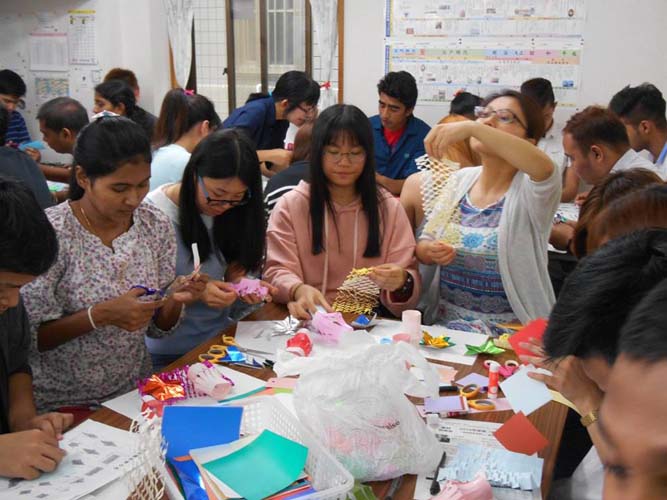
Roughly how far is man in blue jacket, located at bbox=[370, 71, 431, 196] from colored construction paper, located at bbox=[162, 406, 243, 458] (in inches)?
121

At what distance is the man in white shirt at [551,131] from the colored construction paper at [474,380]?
9.63 ft

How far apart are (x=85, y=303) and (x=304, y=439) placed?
0.80 meters

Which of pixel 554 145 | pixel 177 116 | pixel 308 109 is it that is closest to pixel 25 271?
pixel 177 116

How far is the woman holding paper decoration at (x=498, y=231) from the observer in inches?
85.5

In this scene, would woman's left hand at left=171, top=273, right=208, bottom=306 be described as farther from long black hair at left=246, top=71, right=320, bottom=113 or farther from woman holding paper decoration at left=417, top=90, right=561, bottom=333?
long black hair at left=246, top=71, right=320, bottom=113

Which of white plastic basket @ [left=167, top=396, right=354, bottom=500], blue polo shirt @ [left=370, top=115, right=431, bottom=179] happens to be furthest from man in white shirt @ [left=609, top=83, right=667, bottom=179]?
white plastic basket @ [left=167, top=396, right=354, bottom=500]

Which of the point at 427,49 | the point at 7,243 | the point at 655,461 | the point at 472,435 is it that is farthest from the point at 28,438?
the point at 427,49

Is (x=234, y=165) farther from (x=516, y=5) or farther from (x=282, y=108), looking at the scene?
(x=516, y=5)

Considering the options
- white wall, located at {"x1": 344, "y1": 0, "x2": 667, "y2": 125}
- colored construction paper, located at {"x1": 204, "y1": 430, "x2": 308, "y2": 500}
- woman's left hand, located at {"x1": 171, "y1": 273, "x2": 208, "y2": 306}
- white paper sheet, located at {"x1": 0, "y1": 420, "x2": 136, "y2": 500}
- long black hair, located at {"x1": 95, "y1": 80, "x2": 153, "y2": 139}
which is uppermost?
white wall, located at {"x1": 344, "y1": 0, "x2": 667, "y2": 125}

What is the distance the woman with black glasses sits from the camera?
1.99 m

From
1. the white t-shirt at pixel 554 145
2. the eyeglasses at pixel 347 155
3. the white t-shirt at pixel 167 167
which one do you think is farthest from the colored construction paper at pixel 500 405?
the white t-shirt at pixel 554 145

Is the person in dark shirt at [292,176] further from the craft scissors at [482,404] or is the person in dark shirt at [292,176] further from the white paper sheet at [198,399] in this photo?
the craft scissors at [482,404]

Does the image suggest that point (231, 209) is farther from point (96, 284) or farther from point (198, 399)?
point (198, 399)

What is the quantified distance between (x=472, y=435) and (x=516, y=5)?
4201mm
